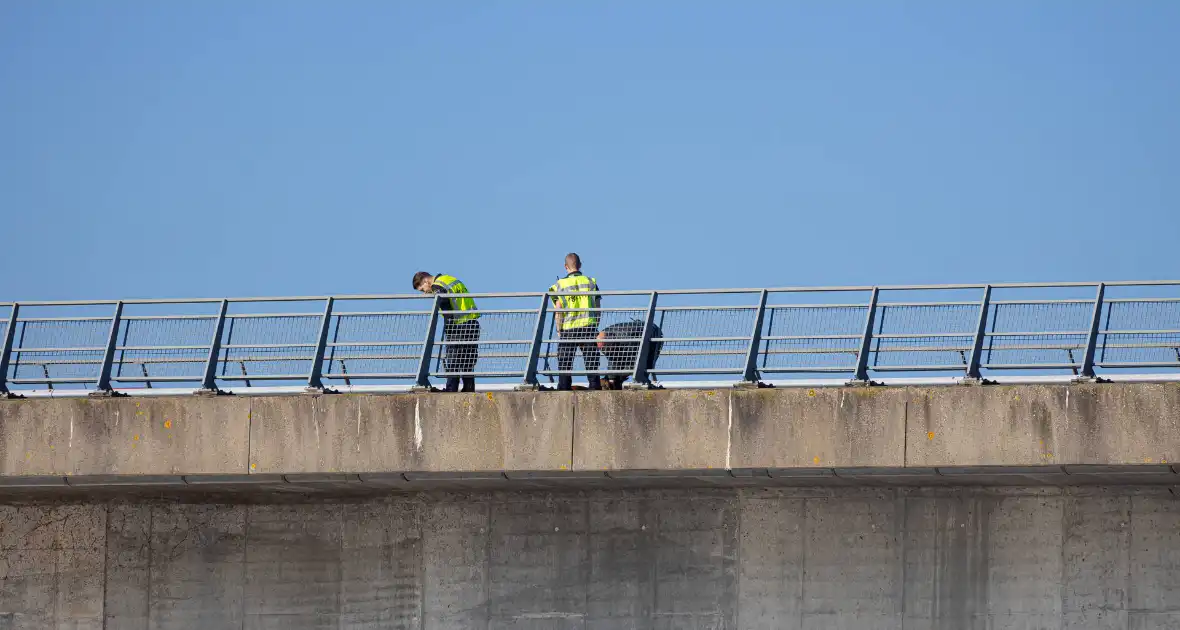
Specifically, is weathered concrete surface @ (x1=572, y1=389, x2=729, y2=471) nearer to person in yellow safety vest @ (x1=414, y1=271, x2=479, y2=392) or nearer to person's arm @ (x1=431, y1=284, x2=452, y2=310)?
person in yellow safety vest @ (x1=414, y1=271, x2=479, y2=392)

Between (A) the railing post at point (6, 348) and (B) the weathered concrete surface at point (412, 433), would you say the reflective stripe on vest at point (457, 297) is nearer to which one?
(B) the weathered concrete surface at point (412, 433)

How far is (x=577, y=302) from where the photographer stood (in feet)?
55.2

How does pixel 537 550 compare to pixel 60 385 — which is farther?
pixel 60 385

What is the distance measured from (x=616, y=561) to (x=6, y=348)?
266 inches

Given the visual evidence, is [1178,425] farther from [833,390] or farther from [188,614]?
[188,614]

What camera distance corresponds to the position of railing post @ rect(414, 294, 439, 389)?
53.3 feet

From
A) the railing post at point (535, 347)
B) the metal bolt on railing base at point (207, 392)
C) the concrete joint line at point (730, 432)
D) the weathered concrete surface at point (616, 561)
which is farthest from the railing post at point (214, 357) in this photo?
the concrete joint line at point (730, 432)

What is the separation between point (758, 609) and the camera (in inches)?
602

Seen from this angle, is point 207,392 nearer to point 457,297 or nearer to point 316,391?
point 316,391

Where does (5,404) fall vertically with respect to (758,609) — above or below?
above

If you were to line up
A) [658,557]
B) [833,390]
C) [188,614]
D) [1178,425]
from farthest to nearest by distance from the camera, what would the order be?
[188,614]
[658,557]
[833,390]
[1178,425]

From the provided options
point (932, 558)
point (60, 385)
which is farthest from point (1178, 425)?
point (60, 385)

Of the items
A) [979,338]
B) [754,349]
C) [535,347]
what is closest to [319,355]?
[535,347]

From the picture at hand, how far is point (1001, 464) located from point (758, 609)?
2.68 m
